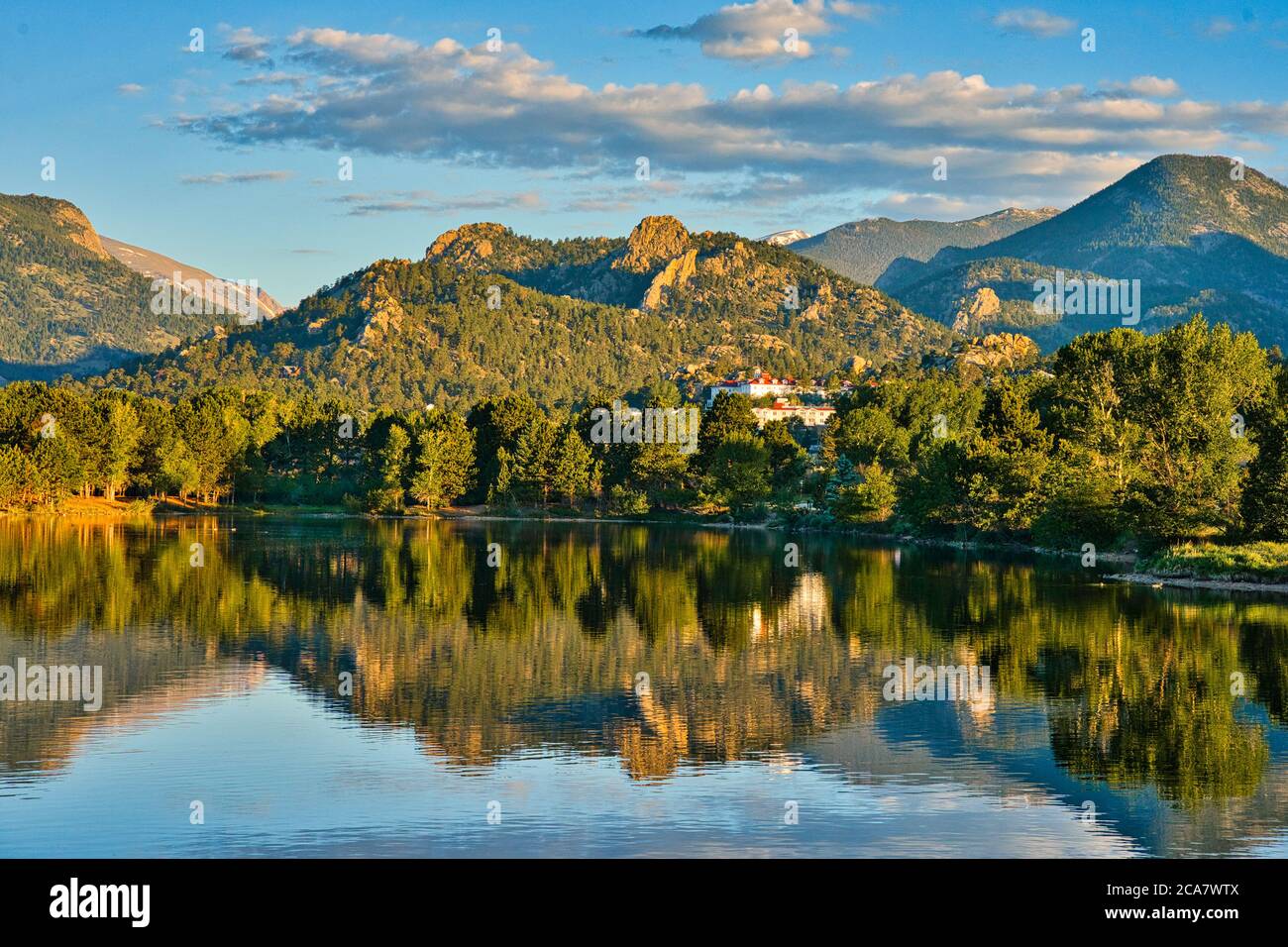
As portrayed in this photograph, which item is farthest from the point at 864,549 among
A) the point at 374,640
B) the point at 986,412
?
the point at 374,640

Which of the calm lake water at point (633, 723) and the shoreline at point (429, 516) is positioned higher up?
the calm lake water at point (633, 723)

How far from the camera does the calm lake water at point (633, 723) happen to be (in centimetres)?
2327

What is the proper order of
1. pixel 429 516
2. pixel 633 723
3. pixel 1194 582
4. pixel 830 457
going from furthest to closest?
1. pixel 830 457
2. pixel 429 516
3. pixel 1194 582
4. pixel 633 723

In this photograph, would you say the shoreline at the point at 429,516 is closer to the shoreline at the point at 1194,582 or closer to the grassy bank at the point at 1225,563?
the grassy bank at the point at 1225,563

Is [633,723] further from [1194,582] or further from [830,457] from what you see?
[830,457]

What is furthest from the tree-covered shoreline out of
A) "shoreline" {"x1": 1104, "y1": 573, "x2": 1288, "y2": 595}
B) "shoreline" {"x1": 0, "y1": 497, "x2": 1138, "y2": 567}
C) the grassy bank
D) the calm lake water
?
the calm lake water

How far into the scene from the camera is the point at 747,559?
8688 cm

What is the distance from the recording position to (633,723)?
32375mm

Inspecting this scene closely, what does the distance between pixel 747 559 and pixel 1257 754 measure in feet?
191

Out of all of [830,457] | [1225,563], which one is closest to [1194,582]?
[1225,563]

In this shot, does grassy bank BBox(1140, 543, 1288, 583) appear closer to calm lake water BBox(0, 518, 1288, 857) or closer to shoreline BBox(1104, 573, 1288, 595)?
shoreline BBox(1104, 573, 1288, 595)

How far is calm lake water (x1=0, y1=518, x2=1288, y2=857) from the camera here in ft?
76.3

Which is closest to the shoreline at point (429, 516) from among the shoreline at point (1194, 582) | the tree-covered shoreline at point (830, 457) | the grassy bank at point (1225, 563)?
the tree-covered shoreline at point (830, 457)
